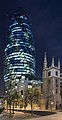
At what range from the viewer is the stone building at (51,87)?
13150 cm

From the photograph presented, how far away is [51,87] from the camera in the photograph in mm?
135000

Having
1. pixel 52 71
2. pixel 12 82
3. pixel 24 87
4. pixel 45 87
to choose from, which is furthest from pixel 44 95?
pixel 12 82

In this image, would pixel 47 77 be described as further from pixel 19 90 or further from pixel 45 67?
pixel 19 90

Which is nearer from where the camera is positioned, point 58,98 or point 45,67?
point 58,98

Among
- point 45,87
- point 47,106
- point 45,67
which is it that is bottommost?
point 47,106

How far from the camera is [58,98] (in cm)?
13312

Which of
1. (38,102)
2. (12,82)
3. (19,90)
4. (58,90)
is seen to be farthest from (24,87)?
(12,82)

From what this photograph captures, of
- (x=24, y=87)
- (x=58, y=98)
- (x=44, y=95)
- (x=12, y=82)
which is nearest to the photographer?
(x=12, y=82)

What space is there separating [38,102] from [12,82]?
6900cm

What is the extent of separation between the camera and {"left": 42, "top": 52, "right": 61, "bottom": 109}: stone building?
132m

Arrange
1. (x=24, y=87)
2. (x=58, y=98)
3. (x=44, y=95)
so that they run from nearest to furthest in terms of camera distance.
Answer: (x=58, y=98), (x=44, y=95), (x=24, y=87)

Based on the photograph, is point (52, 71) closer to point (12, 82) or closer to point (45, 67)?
point (45, 67)

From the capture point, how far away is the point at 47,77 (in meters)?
141

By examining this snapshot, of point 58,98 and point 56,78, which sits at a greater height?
point 56,78
